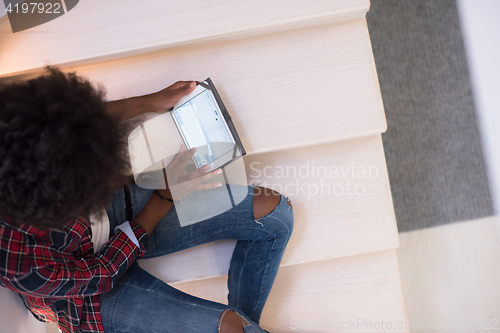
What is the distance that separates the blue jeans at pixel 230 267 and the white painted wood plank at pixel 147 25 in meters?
0.36

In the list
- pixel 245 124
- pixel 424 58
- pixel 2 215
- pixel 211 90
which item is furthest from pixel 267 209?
pixel 424 58

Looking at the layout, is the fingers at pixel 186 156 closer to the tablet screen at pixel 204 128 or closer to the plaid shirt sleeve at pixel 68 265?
the tablet screen at pixel 204 128

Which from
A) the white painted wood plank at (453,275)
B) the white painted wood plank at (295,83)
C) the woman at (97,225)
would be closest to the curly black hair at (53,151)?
the woman at (97,225)

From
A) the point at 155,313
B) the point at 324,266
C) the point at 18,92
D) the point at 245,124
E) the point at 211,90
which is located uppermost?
the point at 18,92

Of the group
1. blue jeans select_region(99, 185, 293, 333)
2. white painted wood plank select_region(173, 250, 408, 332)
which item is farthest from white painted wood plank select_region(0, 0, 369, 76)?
white painted wood plank select_region(173, 250, 408, 332)

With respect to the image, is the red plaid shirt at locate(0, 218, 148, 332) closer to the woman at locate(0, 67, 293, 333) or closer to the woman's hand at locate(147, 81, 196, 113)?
the woman at locate(0, 67, 293, 333)

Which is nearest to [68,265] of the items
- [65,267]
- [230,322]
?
[65,267]

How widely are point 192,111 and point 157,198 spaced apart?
239 millimetres

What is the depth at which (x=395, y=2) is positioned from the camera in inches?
46.6

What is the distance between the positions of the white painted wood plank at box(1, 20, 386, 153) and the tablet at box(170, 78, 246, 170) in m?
0.05

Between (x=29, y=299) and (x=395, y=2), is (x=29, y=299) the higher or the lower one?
the lower one

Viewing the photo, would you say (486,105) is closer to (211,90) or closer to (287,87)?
(287,87)
